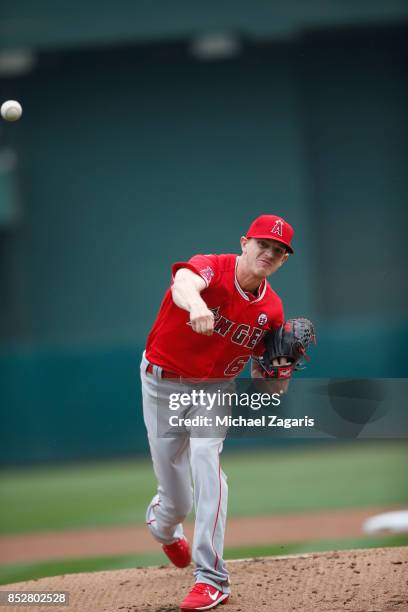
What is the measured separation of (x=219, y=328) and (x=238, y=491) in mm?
4215

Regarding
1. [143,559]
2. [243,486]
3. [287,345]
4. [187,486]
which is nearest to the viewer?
[287,345]

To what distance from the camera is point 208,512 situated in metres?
3.67

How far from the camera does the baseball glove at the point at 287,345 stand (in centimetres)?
375

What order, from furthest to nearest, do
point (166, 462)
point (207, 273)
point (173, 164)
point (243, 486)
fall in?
point (173, 164)
point (243, 486)
point (166, 462)
point (207, 273)

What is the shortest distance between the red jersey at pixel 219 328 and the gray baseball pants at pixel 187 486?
0.38 feet

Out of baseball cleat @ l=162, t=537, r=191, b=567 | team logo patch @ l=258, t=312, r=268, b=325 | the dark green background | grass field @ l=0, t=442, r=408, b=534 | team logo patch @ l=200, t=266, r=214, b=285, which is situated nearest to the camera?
team logo patch @ l=200, t=266, r=214, b=285

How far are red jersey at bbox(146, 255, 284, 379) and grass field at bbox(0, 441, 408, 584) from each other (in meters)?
2.00

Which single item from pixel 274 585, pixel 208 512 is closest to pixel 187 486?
pixel 208 512

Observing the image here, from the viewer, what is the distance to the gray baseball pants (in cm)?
367

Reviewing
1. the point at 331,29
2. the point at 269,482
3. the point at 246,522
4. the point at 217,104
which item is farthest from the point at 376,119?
the point at 246,522

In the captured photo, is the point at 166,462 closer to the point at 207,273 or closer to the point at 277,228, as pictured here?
the point at 207,273

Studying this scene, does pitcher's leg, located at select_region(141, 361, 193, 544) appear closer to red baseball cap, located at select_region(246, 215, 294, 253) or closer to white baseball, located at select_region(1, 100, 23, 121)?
red baseball cap, located at select_region(246, 215, 294, 253)

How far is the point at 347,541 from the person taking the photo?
5.72 meters

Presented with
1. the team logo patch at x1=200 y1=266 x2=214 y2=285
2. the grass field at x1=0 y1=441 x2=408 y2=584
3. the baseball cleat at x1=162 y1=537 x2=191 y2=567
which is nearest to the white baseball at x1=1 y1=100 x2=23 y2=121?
the team logo patch at x1=200 y1=266 x2=214 y2=285
